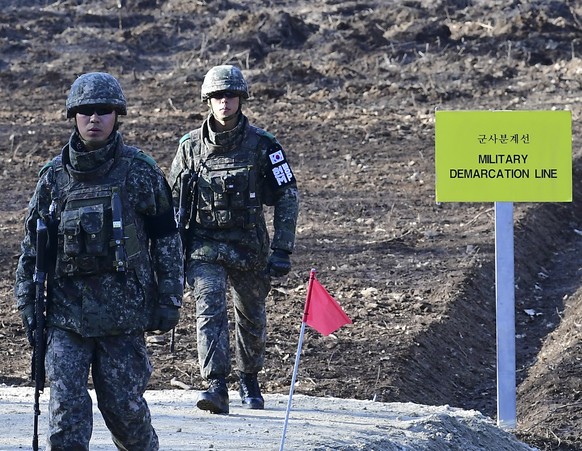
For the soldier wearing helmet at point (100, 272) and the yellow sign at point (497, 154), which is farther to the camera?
the yellow sign at point (497, 154)

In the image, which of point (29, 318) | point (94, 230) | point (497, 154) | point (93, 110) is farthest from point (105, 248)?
point (497, 154)

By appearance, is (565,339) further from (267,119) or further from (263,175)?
(267,119)

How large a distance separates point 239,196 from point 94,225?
7.08 ft

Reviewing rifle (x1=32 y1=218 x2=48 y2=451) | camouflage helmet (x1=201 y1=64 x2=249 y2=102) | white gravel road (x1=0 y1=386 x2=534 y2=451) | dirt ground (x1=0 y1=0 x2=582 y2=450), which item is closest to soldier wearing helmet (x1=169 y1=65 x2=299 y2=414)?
camouflage helmet (x1=201 y1=64 x2=249 y2=102)

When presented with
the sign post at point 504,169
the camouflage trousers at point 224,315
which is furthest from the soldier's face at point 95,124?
the sign post at point 504,169

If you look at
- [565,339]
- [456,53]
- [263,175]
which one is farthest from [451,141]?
[456,53]

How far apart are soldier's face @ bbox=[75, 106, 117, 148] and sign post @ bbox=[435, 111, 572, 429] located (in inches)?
140

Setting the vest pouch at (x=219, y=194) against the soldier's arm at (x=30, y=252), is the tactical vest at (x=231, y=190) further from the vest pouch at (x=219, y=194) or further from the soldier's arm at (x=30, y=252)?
the soldier's arm at (x=30, y=252)

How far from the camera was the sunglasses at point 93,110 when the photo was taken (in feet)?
21.8

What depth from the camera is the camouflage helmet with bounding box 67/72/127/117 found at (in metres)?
A: 6.62

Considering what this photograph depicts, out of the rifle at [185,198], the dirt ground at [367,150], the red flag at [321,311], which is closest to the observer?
the red flag at [321,311]

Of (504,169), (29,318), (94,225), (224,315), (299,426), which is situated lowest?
(299,426)

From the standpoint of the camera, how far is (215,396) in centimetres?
866

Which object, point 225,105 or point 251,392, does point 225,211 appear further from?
point 251,392
